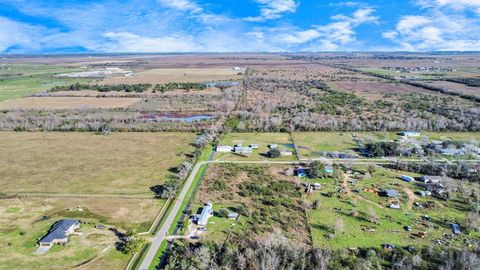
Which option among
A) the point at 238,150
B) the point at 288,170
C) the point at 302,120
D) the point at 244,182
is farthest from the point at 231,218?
the point at 302,120

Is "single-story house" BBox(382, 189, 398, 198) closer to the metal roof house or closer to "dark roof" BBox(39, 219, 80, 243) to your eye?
the metal roof house

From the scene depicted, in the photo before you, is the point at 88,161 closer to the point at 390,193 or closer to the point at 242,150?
the point at 242,150

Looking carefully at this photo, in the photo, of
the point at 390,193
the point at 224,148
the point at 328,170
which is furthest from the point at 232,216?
the point at 224,148

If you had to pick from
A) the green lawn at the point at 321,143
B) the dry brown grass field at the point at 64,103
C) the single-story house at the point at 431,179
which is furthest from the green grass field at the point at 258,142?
the dry brown grass field at the point at 64,103

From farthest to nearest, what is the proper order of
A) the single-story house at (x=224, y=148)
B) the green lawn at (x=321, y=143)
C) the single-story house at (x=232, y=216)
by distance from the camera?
→ 1. the single-story house at (x=224, y=148)
2. the green lawn at (x=321, y=143)
3. the single-story house at (x=232, y=216)

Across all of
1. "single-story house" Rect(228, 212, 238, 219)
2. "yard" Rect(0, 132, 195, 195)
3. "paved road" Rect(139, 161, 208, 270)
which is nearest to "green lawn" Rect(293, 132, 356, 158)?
"paved road" Rect(139, 161, 208, 270)

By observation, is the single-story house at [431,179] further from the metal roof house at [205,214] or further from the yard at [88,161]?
the yard at [88,161]
